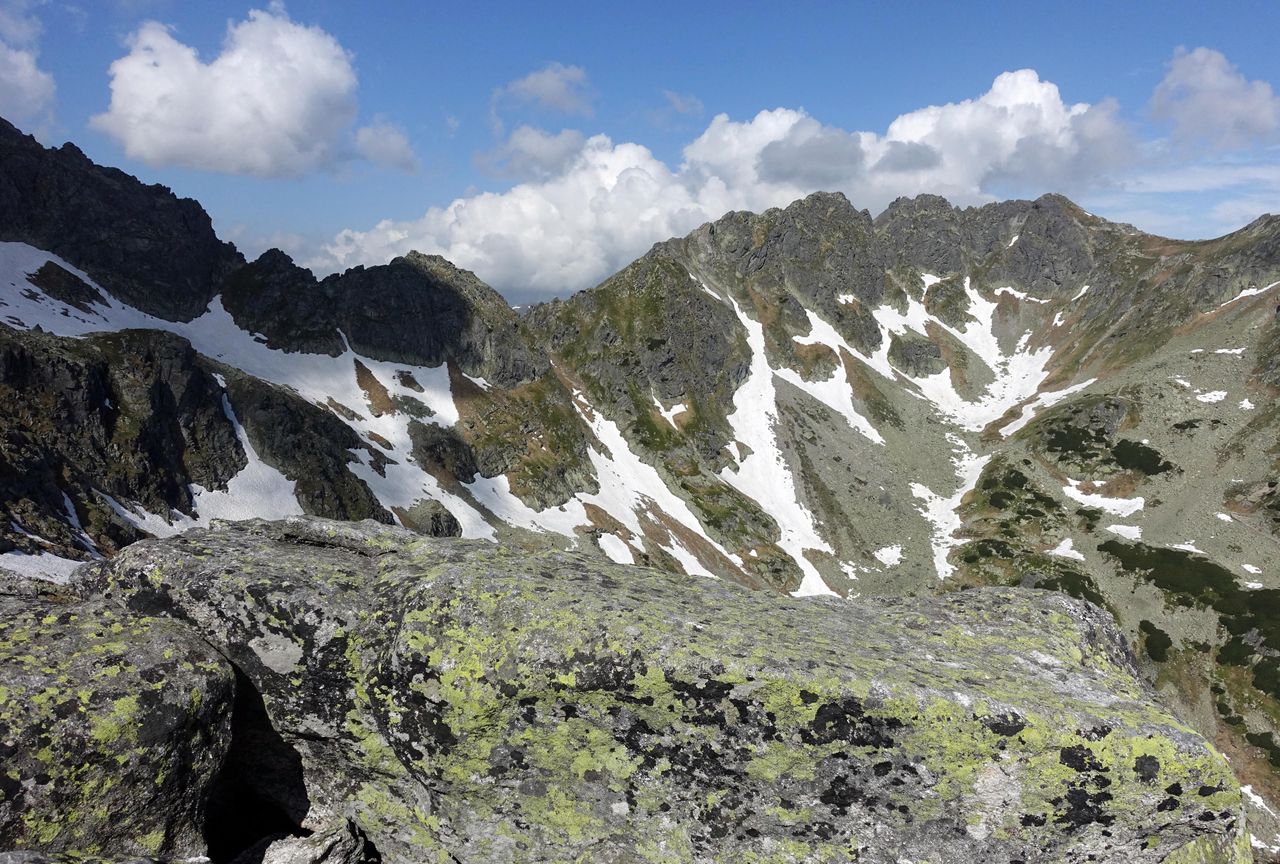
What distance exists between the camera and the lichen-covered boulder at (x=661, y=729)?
294 inches

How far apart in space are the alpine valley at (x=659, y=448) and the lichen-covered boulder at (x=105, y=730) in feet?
0.68

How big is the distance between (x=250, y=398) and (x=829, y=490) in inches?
4076

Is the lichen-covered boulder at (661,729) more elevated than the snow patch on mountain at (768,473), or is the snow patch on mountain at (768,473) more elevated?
the snow patch on mountain at (768,473)

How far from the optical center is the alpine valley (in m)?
11.2

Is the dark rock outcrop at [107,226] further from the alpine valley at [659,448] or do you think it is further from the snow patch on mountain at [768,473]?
the snow patch on mountain at [768,473]

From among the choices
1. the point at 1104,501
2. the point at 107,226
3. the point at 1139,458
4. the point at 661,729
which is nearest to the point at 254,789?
the point at 661,729

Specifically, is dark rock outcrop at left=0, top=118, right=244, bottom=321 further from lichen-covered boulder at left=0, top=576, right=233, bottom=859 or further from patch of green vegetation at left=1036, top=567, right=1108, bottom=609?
patch of green vegetation at left=1036, top=567, right=1108, bottom=609

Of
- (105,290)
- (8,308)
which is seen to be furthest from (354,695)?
(105,290)

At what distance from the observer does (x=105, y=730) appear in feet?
22.0

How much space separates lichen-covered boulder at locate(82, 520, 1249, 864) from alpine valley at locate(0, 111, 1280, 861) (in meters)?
0.15

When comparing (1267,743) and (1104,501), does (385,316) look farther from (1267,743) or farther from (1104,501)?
(1104,501)

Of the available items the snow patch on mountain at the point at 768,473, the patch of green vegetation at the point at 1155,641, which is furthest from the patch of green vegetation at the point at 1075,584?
the snow patch on mountain at the point at 768,473

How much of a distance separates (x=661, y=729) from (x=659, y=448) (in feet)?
408

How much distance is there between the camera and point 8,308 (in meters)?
81.3
